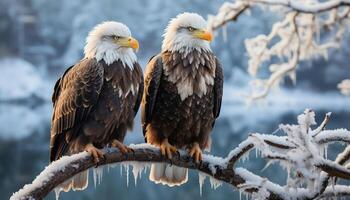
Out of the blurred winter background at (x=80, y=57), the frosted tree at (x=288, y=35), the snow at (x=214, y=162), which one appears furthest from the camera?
the blurred winter background at (x=80, y=57)

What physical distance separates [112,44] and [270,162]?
100 centimetres

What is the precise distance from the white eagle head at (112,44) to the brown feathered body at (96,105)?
1.1 inches

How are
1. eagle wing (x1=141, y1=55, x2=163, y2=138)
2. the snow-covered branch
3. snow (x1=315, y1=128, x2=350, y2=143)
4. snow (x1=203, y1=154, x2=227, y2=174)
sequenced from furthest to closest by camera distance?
eagle wing (x1=141, y1=55, x2=163, y2=138)
snow (x1=203, y1=154, x2=227, y2=174)
snow (x1=315, y1=128, x2=350, y2=143)
the snow-covered branch

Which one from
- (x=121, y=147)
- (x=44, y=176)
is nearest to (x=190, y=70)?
(x=121, y=147)

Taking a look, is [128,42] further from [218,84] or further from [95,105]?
[218,84]

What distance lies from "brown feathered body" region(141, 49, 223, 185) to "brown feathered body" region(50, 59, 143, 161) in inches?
4.6

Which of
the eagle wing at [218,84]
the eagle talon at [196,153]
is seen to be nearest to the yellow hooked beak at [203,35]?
the eagle wing at [218,84]

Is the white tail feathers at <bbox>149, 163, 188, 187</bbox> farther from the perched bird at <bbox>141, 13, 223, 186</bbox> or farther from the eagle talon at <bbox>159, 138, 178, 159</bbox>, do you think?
the eagle talon at <bbox>159, 138, 178, 159</bbox>

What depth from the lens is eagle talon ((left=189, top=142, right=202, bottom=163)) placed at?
2.32 metres

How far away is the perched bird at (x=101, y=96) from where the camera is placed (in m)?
2.50

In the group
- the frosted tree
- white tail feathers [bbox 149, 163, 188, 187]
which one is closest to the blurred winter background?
the frosted tree

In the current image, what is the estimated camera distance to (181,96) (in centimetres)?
264

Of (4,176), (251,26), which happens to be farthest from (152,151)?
(4,176)

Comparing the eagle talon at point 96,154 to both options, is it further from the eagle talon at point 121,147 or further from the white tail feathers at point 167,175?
the white tail feathers at point 167,175
